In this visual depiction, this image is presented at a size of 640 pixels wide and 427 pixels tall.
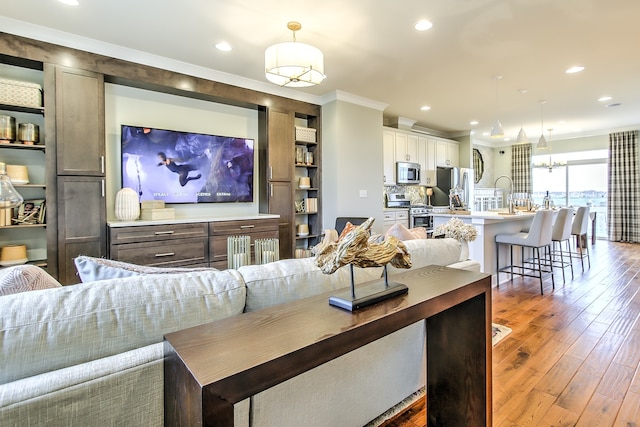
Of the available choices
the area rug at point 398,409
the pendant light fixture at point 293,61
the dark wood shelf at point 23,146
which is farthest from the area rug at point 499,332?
the dark wood shelf at point 23,146

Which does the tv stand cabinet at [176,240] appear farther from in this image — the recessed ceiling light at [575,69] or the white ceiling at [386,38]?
the recessed ceiling light at [575,69]

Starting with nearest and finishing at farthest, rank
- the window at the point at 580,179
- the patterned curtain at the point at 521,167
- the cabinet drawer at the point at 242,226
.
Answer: the cabinet drawer at the point at 242,226, the window at the point at 580,179, the patterned curtain at the point at 521,167

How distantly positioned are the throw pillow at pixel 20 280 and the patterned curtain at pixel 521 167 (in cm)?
1000

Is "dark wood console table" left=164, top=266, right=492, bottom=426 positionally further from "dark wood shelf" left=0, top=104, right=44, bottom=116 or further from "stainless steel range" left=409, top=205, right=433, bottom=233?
"stainless steel range" left=409, top=205, right=433, bottom=233

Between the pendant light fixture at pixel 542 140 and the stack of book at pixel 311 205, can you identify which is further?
the pendant light fixture at pixel 542 140

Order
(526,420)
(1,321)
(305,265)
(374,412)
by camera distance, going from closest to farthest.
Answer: (1,321)
(305,265)
(374,412)
(526,420)

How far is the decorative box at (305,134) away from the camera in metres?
4.83

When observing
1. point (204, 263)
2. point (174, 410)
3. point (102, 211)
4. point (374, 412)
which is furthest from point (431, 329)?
point (102, 211)

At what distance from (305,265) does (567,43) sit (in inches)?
145

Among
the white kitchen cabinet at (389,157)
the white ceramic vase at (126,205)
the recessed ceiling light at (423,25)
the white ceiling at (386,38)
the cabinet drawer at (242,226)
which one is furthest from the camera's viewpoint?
the white kitchen cabinet at (389,157)

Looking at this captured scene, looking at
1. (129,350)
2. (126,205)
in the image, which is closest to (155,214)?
(126,205)

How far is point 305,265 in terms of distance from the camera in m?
1.38

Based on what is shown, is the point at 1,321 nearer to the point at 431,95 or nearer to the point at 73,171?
the point at 73,171

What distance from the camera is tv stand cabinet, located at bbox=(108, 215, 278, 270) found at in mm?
3195
